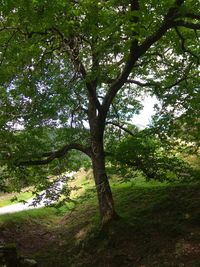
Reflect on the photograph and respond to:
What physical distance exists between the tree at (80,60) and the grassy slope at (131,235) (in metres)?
1.30

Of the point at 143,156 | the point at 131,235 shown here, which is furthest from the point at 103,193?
the point at 143,156

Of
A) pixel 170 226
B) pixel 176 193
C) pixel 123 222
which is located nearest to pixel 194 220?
pixel 170 226

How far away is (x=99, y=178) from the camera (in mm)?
15391

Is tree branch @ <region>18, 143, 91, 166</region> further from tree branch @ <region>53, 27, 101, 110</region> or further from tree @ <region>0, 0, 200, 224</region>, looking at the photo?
tree branch @ <region>53, 27, 101, 110</region>

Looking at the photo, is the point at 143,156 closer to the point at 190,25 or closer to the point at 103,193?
the point at 103,193

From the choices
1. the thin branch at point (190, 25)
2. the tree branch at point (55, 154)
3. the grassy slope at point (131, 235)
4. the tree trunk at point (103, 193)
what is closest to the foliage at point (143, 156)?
the tree trunk at point (103, 193)

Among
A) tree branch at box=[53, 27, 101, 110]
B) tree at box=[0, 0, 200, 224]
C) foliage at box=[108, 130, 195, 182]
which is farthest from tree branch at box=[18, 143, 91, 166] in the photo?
tree branch at box=[53, 27, 101, 110]

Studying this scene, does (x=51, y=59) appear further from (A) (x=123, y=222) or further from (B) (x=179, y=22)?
(A) (x=123, y=222)

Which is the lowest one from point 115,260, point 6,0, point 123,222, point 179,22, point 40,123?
point 115,260

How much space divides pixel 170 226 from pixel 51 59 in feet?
25.4

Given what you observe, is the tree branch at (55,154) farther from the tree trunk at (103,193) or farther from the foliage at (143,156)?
the foliage at (143,156)

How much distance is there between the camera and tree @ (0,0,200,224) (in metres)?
11.3

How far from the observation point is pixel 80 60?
14.4 metres

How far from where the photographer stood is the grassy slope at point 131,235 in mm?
12328
